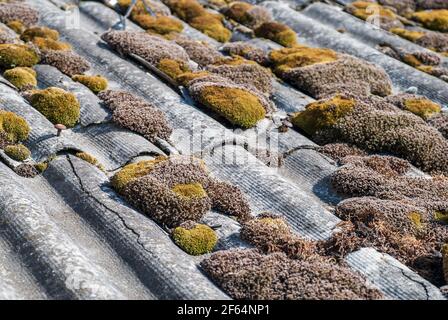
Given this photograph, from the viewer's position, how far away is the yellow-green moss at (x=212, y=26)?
21734 millimetres

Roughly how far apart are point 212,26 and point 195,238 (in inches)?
475

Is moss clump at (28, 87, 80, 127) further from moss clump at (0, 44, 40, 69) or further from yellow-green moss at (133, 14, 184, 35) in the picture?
yellow-green moss at (133, 14, 184, 35)

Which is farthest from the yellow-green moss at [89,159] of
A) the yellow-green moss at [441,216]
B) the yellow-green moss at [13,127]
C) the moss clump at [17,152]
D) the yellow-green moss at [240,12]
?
the yellow-green moss at [240,12]

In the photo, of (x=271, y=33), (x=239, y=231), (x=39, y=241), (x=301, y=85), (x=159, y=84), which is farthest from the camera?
(x=271, y=33)

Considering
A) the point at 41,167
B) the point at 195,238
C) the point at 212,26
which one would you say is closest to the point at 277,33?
the point at 212,26

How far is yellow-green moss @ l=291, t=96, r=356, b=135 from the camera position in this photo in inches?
637

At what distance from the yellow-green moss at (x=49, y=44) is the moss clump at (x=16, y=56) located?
66cm

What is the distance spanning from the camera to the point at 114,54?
740 inches

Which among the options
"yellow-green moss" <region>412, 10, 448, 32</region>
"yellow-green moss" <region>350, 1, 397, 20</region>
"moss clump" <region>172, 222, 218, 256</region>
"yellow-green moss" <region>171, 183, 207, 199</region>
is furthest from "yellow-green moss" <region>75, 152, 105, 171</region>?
"yellow-green moss" <region>412, 10, 448, 32</region>

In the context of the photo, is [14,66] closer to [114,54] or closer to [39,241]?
[114,54]

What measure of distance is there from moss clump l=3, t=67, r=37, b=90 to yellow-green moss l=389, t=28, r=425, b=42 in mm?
12950

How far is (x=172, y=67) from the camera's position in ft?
59.2
